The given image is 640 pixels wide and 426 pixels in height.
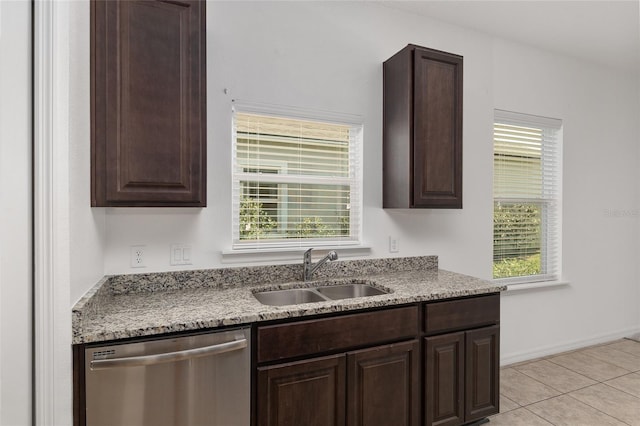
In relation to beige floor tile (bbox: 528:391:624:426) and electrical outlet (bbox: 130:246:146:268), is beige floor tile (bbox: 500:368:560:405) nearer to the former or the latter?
beige floor tile (bbox: 528:391:624:426)

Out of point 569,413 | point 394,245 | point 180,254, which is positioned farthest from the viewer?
point 394,245

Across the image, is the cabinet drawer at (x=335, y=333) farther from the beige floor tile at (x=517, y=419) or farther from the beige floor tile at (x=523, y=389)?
the beige floor tile at (x=523, y=389)

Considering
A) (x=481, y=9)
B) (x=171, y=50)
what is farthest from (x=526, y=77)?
(x=171, y=50)

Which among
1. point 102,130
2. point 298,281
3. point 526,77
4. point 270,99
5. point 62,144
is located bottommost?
point 298,281

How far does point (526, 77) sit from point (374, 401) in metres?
3.08

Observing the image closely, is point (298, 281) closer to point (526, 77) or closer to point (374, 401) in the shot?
point (374, 401)

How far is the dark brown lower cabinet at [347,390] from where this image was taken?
1696mm

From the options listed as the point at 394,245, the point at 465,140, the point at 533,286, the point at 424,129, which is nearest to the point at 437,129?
the point at 424,129

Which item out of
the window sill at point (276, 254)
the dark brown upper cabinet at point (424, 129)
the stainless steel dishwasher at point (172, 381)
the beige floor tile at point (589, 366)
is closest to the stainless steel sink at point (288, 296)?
the window sill at point (276, 254)

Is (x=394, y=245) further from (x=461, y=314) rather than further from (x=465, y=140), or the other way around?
(x=465, y=140)

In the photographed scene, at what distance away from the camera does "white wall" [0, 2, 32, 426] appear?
119 centimetres

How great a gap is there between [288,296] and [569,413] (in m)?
2.06

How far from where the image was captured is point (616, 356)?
3469 millimetres

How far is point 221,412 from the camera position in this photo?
160 centimetres
